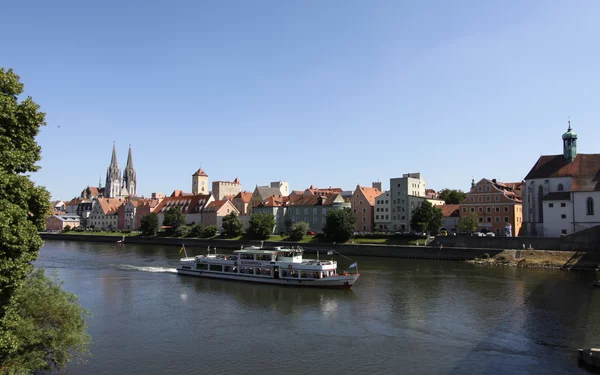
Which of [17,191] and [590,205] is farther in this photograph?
[590,205]

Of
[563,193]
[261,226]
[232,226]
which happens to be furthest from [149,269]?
[563,193]

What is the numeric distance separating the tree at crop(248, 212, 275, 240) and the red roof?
4809 centimetres

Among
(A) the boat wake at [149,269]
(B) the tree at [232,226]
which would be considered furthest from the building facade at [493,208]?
(A) the boat wake at [149,269]

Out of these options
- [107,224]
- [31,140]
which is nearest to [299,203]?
[107,224]

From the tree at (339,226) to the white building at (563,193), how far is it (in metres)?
28.0

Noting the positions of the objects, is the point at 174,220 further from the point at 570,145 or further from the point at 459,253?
the point at 570,145

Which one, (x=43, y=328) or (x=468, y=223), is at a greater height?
(x=468, y=223)

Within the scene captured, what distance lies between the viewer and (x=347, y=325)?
3412cm

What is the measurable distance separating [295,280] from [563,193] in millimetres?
45284

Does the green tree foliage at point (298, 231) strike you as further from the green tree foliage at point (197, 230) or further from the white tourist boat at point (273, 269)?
the white tourist boat at point (273, 269)

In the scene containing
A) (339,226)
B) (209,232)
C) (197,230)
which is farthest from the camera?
(197,230)

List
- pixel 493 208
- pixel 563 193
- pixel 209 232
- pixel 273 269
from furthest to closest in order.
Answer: pixel 209 232 → pixel 493 208 → pixel 563 193 → pixel 273 269

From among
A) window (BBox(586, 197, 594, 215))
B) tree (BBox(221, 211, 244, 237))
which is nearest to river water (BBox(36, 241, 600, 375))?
window (BBox(586, 197, 594, 215))

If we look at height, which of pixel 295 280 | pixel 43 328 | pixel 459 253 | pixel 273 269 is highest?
pixel 459 253
